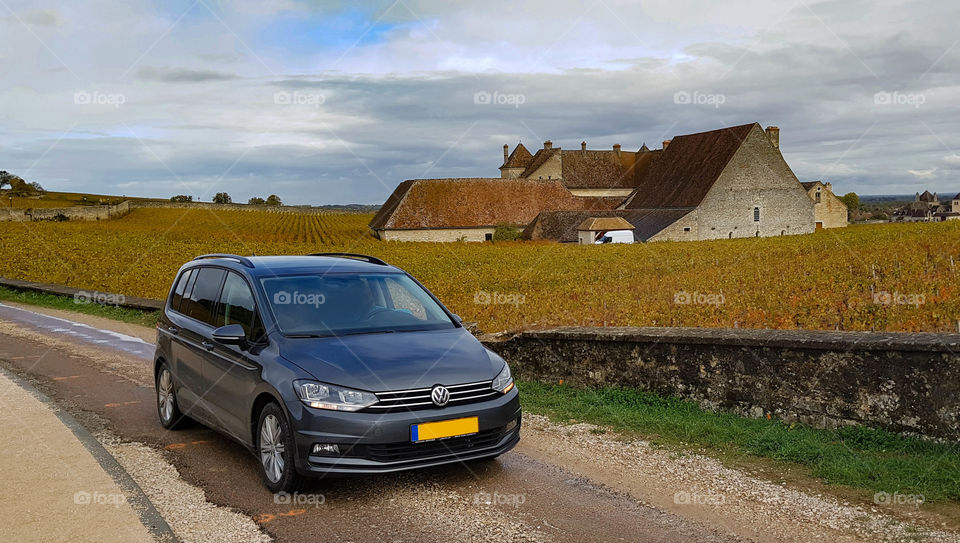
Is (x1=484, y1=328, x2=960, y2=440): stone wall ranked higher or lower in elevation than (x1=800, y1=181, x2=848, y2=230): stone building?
lower

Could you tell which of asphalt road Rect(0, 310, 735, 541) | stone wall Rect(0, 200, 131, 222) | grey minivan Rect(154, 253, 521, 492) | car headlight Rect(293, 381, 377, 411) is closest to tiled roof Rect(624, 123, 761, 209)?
stone wall Rect(0, 200, 131, 222)

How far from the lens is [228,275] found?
7.39m

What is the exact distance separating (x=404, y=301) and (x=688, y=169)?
68399mm

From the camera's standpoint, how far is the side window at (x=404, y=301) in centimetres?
717

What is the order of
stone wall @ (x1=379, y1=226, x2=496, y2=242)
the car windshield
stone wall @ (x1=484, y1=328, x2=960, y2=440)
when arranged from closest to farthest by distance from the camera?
stone wall @ (x1=484, y1=328, x2=960, y2=440) < the car windshield < stone wall @ (x1=379, y1=226, x2=496, y2=242)

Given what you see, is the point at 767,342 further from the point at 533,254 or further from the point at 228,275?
the point at 533,254

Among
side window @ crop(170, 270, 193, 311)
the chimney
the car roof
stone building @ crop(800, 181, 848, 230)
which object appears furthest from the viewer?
stone building @ crop(800, 181, 848, 230)

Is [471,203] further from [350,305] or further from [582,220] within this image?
[350,305]

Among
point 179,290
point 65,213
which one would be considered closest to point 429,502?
point 179,290

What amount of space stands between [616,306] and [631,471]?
7.67m

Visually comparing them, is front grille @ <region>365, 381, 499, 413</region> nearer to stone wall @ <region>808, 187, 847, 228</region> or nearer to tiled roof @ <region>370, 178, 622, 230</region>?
tiled roof @ <region>370, 178, 622, 230</region>

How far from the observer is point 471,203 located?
7750 centimetres

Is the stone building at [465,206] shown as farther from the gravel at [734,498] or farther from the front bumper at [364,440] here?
the front bumper at [364,440]

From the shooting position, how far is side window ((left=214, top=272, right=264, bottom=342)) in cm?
657
